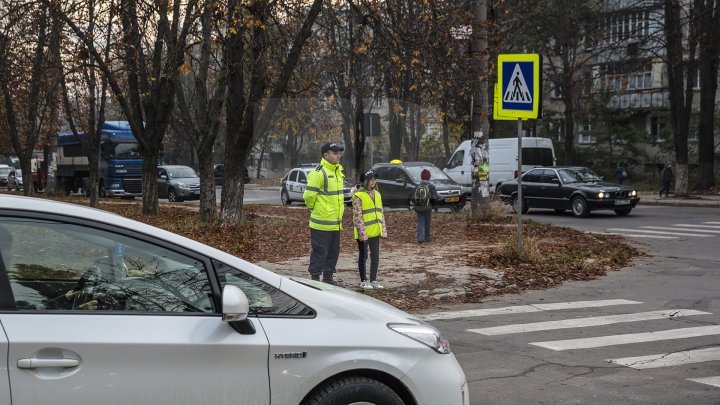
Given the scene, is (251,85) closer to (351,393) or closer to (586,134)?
(351,393)

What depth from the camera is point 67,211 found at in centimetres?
396

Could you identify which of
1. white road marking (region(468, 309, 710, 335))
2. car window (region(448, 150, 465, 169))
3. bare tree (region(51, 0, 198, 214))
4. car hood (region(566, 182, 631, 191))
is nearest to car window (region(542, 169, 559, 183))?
car hood (region(566, 182, 631, 191))

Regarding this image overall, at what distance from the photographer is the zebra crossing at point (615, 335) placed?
7496 millimetres

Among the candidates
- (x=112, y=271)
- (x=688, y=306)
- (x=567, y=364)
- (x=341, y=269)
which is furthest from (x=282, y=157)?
(x=112, y=271)

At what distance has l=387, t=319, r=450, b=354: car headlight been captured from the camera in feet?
14.6

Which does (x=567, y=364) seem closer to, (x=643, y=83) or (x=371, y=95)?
(x=371, y=95)

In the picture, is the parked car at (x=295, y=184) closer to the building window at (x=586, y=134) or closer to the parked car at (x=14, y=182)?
the building window at (x=586, y=134)

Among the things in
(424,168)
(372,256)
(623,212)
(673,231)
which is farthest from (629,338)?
(424,168)

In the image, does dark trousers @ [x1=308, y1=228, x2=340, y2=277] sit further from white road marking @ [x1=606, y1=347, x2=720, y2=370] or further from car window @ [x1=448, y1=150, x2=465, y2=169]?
car window @ [x1=448, y1=150, x2=465, y2=169]

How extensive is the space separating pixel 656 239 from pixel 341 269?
870 cm

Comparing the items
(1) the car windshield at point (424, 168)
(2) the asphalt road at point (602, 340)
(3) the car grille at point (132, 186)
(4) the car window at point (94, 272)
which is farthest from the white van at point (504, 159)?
(4) the car window at point (94, 272)

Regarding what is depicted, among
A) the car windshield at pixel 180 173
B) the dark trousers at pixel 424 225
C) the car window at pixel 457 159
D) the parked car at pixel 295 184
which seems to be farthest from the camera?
the car windshield at pixel 180 173

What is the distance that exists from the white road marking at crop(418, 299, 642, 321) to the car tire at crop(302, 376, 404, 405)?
5.36m

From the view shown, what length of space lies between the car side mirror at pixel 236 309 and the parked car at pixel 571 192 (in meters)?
22.4
